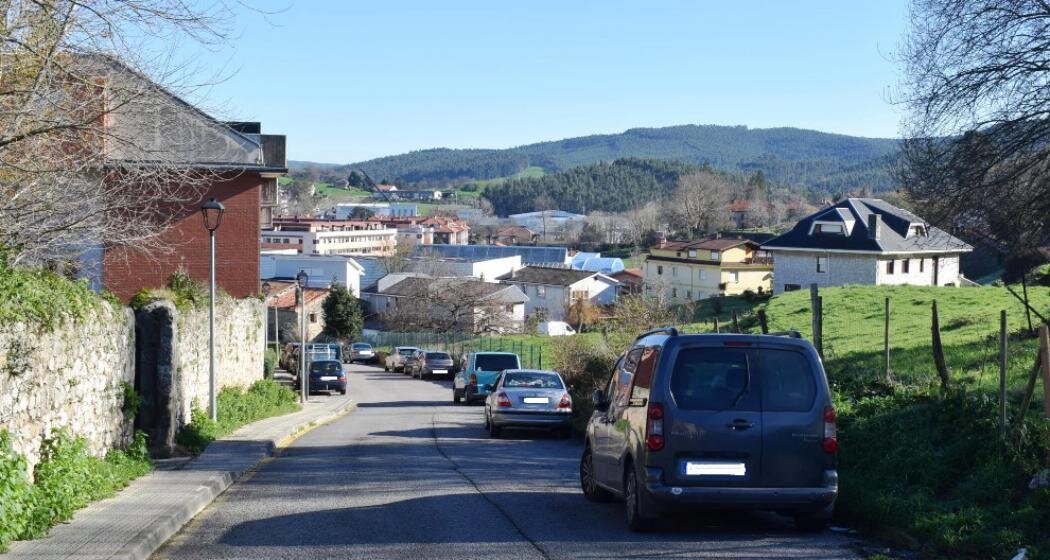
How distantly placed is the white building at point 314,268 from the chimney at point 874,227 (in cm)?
4072

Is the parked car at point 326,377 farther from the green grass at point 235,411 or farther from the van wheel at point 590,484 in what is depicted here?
the van wheel at point 590,484

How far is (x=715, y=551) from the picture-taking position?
8852mm

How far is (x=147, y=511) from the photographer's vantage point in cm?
1041

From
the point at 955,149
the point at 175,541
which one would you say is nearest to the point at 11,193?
the point at 175,541

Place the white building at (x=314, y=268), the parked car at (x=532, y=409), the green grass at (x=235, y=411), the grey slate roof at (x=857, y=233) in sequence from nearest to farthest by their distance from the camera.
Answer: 1. the green grass at (x=235, y=411)
2. the parked car at (x=532, y=409)
3. the grey slate roof at (x=857, y=233)
4. the white building at (x=314, y=268)

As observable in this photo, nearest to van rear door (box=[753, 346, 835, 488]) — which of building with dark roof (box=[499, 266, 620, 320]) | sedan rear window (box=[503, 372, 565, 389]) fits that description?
sedan rear window (box=[503, 372, 565, 389])

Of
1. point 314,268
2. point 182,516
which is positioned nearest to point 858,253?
point 314,268

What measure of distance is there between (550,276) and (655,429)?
87.8 metres

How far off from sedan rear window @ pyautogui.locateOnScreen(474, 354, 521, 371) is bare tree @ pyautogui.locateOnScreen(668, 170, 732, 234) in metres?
102

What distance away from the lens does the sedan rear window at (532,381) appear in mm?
21734

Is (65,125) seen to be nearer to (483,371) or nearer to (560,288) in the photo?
(483,371)

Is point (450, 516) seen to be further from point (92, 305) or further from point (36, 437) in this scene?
point (92, 305)

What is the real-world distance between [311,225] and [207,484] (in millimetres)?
127693

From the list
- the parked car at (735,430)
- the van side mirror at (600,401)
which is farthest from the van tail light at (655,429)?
the van side mirror at (600,401)
